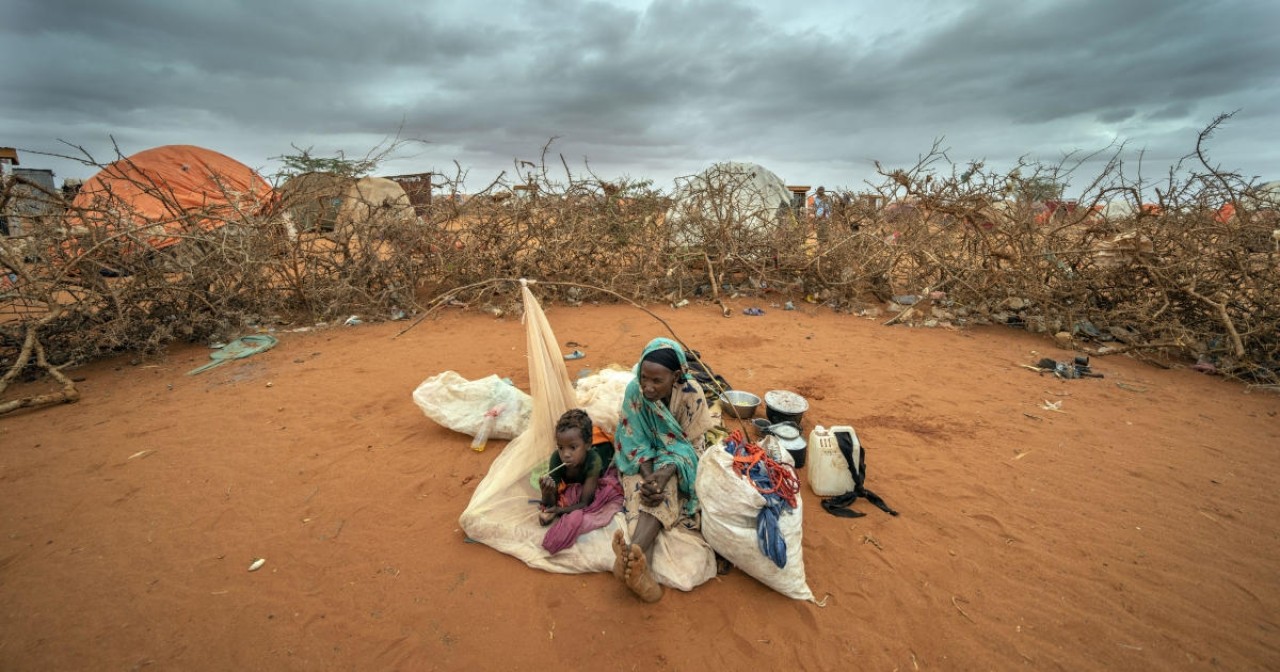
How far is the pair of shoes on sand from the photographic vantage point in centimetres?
179

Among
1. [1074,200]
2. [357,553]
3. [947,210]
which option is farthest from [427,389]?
[1074,200]

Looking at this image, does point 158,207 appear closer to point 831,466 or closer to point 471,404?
point 471,404

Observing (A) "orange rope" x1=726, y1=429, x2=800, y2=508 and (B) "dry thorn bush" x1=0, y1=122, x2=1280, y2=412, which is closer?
(A) "orange rope" x1=726, y1=429, x2=800, y2=508

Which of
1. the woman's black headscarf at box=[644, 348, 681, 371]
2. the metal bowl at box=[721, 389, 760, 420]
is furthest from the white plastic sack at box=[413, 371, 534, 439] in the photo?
the metal bowl at box=[721, 389, 760, 420]

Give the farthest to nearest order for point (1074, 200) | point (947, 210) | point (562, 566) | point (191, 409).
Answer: point (947, 210), point (1074, 200), point (191, 409), point (562, 566)

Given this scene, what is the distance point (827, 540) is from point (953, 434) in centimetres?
167

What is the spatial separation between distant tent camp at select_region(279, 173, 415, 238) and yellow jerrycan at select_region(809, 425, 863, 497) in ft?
19.7

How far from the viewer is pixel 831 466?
2.60m

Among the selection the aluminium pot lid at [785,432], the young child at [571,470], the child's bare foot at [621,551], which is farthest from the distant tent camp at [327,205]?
the child's bare foot at [621,551]

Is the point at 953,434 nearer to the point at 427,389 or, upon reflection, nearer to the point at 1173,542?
the point at 1173,542

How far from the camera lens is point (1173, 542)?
2.27 m

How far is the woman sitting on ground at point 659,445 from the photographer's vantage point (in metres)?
2.12

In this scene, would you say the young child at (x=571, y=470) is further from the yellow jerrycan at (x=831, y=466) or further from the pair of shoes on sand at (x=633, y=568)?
the yellow jerrycan at (x=831, y=466)

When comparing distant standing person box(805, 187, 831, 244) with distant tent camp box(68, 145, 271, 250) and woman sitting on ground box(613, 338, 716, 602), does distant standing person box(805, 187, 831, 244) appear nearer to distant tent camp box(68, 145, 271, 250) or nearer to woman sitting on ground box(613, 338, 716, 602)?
woman sitting on ground box(613, 338, 716, 602)
